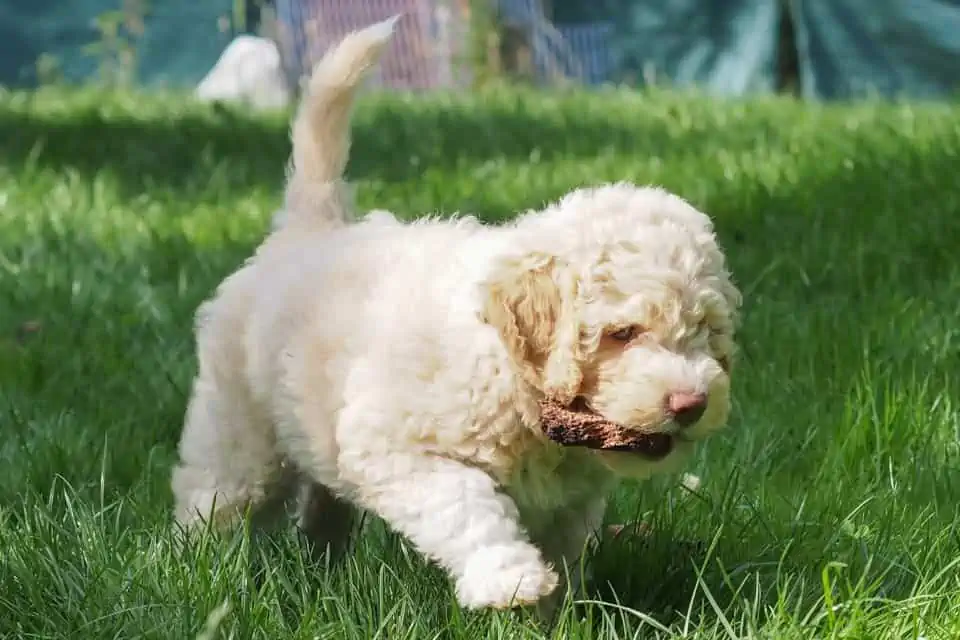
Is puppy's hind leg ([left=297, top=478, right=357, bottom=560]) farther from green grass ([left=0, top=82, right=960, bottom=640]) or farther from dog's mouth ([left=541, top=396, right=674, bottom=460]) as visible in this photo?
dog's mouth ([left=541, top=396, right=674, bottom=460])

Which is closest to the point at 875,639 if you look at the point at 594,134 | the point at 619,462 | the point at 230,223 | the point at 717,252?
the point at 619,462

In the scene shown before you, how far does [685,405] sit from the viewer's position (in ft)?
8.46

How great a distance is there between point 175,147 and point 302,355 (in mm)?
5746

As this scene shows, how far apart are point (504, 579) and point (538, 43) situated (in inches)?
498

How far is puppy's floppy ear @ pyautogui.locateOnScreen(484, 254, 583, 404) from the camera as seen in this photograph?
2670 mm

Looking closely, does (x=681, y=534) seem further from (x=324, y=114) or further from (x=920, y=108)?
(x=920, y=108)

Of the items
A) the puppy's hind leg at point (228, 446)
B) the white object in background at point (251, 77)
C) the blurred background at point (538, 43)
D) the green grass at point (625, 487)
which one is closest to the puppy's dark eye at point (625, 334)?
the green grass at point (625, 487)

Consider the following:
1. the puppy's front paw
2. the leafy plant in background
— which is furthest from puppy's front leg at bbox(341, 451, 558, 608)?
the leafy plant in background

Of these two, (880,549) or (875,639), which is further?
(880,549)

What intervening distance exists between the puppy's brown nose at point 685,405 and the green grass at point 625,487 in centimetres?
36

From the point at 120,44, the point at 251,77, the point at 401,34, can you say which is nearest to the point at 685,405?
the point at 251,77

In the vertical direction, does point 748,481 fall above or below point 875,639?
below

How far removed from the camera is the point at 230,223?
258 inches

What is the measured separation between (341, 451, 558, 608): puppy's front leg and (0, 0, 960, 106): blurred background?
10078 mm
